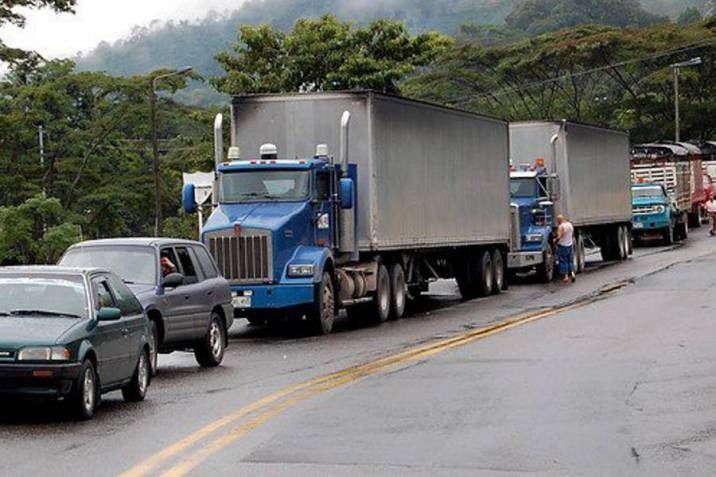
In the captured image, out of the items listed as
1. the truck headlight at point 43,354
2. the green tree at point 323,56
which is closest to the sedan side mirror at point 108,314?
the truck headlight at point 43,354

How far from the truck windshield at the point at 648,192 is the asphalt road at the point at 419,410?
29113 mm

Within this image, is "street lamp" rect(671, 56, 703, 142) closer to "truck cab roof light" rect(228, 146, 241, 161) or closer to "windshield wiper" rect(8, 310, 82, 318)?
"truck cab roof light" rect(228, 146, 241, 161)

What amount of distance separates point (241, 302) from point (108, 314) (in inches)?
367

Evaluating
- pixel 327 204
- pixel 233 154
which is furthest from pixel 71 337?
pixel 233 154

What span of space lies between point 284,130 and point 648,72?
57.7m

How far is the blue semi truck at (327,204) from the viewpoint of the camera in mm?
23016

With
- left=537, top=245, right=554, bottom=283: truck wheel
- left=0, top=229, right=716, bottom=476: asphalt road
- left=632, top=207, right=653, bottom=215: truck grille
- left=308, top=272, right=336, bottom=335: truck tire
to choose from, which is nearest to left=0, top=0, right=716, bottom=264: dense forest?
left=632, top=207, right=653, bottom=215: truck grille

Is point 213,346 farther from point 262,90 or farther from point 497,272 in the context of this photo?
point 262,90

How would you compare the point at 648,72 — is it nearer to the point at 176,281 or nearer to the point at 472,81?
the point at 472,81

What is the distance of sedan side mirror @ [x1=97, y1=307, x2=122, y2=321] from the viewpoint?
1343 centimetres

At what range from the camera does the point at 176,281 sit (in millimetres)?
17547

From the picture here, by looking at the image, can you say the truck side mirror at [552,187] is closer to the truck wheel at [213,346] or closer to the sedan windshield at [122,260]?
the truck wheel at [213,346]

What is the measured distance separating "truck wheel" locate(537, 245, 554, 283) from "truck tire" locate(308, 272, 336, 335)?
13.4m

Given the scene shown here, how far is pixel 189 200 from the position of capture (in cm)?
2494
